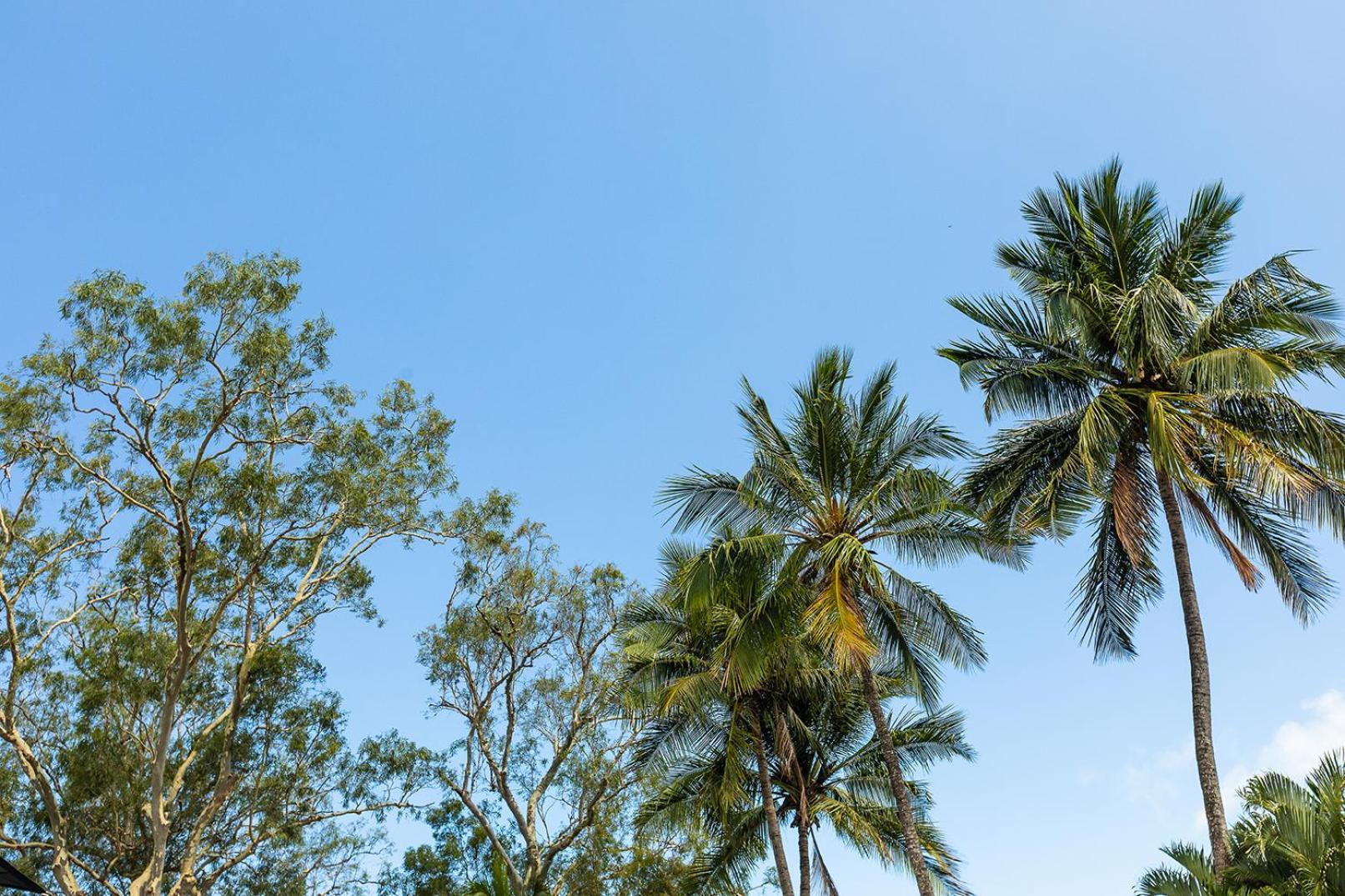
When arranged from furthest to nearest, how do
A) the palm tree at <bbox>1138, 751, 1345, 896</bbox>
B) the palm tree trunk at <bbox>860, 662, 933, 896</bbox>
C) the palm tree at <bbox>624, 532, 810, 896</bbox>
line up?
the palm tree at <bbox>624, 532, 810, 896</bbox>, the palm tree trunk at <bbox>860, 662, 933, 896</bbox>, the palm tree at <bbox>1138, 751, 1345, 896</bbox>

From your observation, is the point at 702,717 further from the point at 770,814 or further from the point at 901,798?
the point at 901,798

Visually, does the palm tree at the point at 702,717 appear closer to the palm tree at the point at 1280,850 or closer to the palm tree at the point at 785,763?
the palm tree at the point at 785,763

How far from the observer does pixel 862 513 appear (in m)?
15.2

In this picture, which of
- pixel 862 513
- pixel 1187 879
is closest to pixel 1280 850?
pixel 1187 879

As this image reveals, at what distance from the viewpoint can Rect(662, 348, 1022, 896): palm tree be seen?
14719 mm

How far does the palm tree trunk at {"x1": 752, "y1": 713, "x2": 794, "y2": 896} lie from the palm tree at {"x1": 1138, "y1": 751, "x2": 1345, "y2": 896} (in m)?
7.08

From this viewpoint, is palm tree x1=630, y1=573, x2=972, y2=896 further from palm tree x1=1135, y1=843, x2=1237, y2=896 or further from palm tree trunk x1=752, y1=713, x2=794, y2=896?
palm tree x1=1135, y1=843, x2=1237, y2=896

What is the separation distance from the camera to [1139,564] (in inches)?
548

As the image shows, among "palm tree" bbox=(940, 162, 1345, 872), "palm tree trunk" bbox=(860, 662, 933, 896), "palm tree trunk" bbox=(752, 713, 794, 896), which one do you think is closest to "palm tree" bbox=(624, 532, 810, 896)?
"palm tree trunk" bbox=(752, 713, 794, 896)

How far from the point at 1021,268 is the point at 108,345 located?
15.8m

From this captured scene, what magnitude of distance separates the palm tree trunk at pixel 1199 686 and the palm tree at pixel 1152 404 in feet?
0.07

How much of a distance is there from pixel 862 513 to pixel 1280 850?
652 cm

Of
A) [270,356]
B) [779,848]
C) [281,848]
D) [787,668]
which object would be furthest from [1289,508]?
[281,848]

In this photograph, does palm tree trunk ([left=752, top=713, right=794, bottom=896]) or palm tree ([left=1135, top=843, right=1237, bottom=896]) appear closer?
palm tree ([left=1135, top=843, right=1237, bottom=896])
